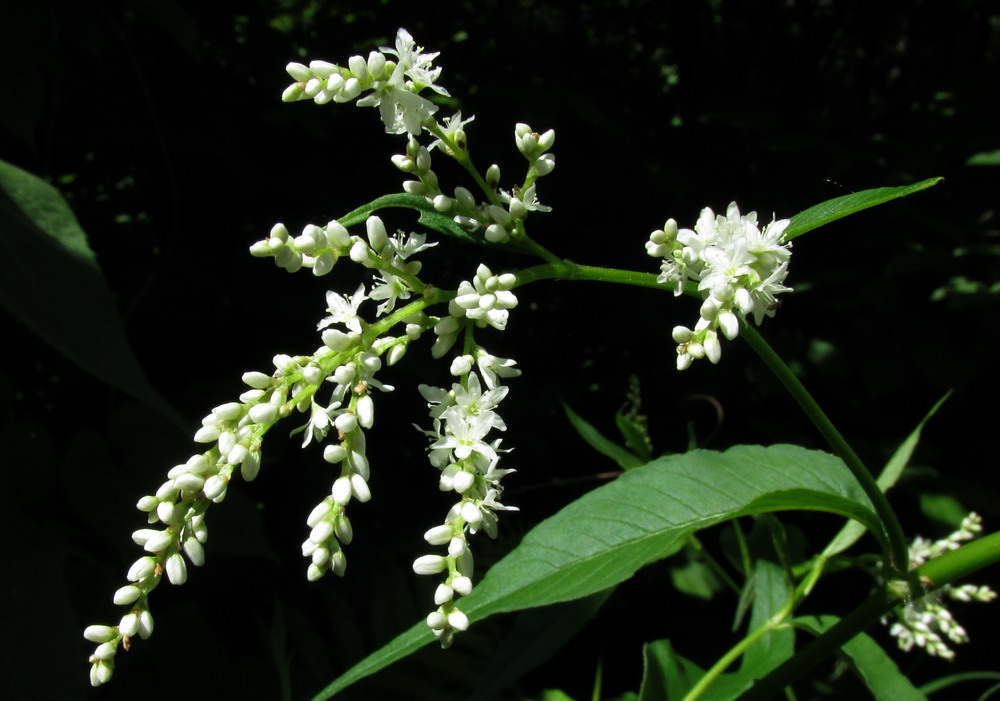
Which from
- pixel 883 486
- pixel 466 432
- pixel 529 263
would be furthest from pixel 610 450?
pixel 529 263

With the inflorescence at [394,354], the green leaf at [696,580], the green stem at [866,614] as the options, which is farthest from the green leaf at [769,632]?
the inflorescence at [394,354]

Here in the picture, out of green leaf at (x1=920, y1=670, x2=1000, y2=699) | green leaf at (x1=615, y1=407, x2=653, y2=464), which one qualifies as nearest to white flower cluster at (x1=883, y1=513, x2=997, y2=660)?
green leaf at (x1=920, y1=670, x2=1000, y2=699)

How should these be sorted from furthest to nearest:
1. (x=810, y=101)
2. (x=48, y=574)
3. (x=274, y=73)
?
1. (x=810, y=101)
2. (x=274, y=73)
3. (x=48, y=574)

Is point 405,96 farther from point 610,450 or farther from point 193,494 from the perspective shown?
point 610,450

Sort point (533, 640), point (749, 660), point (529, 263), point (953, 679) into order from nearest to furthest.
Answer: point (749, 660), point (533, 640), point (953, 679), point (529, 263)

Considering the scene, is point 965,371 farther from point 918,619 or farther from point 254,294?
point 254,294

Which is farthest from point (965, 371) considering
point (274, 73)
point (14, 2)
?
point (14, 2)

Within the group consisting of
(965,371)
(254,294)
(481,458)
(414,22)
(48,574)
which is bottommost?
(48,574)
